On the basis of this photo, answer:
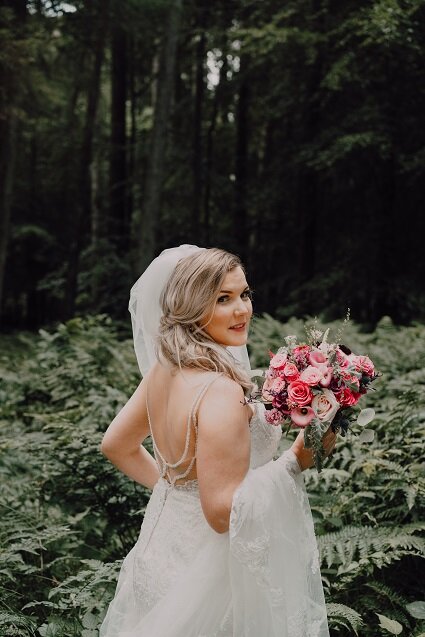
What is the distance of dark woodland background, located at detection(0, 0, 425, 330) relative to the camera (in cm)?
1484

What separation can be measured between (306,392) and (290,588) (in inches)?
29.6

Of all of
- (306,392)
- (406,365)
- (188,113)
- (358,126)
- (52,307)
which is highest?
(188,113)

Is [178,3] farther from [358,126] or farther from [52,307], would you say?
[52,307]

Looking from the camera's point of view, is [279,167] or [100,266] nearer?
[100,266]

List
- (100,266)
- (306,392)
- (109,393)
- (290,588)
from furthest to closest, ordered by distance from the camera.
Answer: (100,266)
(109,393)
(290,588)
(306,392)

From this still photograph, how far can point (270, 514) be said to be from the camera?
8.29 feet

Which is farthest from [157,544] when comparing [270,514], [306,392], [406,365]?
[406,365]

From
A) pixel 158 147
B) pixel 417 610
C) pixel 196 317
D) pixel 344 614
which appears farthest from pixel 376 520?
pixel 158 147

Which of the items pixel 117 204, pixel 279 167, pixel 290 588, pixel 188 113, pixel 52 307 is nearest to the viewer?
pixel 290 588

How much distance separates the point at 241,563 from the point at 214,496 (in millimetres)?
282

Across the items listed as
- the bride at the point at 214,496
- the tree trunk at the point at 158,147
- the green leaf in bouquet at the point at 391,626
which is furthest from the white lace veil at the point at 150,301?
the tree trunk at the point at 158,147

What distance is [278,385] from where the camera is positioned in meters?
2.53

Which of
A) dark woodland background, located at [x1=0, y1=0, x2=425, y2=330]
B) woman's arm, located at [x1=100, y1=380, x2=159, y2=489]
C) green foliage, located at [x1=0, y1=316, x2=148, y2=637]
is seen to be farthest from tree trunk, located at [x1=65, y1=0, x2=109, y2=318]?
woman's arm, located at [x1=100, y1=380, x2=159, y2=489]

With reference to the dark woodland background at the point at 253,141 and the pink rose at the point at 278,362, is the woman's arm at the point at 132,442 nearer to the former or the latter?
the pink rose at the point at 278,362
